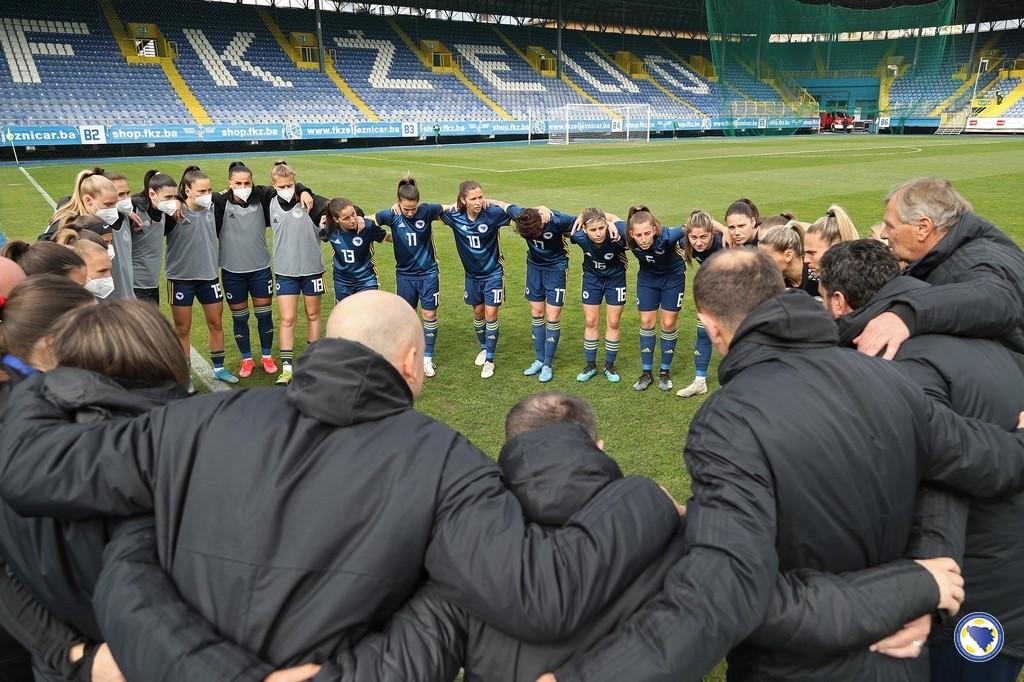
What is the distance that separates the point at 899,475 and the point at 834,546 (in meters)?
0.26

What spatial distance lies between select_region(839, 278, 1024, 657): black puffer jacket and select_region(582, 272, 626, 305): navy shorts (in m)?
4.35

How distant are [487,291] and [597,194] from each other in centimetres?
1183

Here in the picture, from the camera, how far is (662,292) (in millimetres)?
6688

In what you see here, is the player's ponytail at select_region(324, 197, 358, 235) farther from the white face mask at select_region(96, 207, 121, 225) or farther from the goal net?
the goal net

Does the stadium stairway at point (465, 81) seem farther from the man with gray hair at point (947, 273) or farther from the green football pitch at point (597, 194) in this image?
the man with gray hair at point (947, 273)

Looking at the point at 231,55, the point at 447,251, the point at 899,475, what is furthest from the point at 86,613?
the point at 231,55

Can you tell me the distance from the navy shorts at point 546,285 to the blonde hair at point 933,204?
382 centimetres

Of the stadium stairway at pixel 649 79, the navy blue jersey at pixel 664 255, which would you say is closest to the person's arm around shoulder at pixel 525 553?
the navy blue jersey at pixel 664 255

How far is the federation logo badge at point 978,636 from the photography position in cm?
226

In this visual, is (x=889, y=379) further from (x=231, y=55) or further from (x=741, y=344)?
(x=231, y=55)

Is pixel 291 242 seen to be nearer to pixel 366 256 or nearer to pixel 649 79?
pixel 366 256

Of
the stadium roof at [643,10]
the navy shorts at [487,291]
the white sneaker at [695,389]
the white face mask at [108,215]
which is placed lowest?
the white sneaker at [695,389]

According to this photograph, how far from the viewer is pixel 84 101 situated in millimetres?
30062

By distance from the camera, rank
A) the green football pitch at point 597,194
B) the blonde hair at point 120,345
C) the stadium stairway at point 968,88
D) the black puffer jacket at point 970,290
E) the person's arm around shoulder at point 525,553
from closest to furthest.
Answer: the person's arm around shoulder at point 525,553 → the blonde hair at point 120,345 → the black puffer jacket at point 970,290 → the green football pitch at point 597,194 → the stadium stairway at point 968,88
